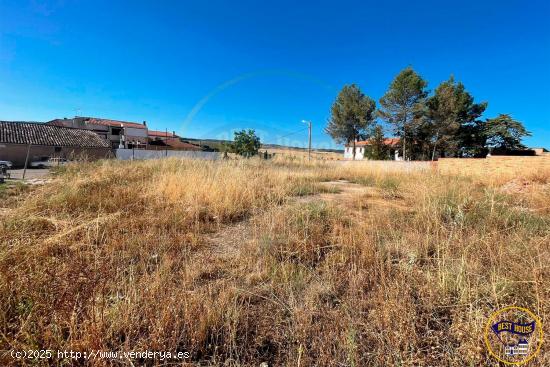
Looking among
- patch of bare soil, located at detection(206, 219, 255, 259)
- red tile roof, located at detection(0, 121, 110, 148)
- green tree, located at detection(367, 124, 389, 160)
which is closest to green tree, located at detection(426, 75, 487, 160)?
green tree, located at detection(367, 124, 389, 160)

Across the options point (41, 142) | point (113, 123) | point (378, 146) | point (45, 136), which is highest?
point (113, 123)

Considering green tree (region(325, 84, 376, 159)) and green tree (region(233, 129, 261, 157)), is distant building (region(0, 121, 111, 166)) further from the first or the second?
green tree (region(325, 84, 376, 159))

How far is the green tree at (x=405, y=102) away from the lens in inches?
866

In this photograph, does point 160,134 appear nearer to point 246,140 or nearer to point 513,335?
point 246,140

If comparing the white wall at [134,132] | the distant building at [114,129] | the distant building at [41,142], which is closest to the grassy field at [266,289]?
the distant building at [41,142]

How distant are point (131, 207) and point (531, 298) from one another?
427 cm

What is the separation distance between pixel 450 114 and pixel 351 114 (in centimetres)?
1034

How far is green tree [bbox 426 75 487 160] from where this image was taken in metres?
21.9

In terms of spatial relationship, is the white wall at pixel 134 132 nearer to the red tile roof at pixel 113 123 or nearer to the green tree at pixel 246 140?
the red tile roof at pixel 113 123

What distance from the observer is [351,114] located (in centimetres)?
2853

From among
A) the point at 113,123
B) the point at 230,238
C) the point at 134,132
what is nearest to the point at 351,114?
the point at 230,238

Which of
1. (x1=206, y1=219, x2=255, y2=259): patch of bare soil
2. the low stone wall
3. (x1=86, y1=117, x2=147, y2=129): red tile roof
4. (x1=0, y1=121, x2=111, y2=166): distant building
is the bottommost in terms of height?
(x1=206, y1=219, x2=255, y2=259): patch of bare soil

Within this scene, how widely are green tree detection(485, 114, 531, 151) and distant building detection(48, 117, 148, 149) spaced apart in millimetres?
46819

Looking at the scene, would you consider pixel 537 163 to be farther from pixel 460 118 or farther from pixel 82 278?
pixel 460 118
